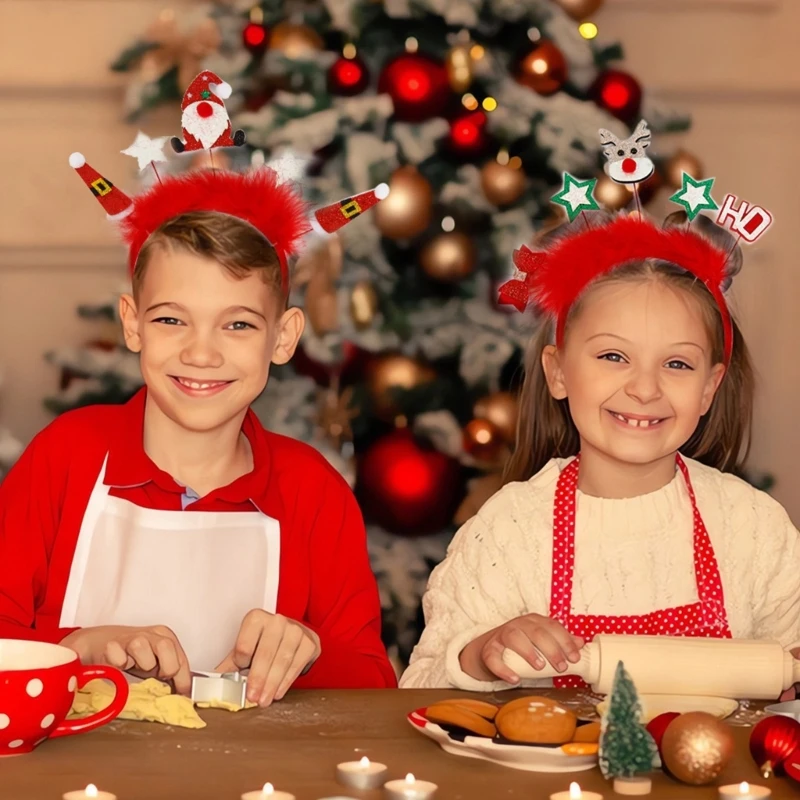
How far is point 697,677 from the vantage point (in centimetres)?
146

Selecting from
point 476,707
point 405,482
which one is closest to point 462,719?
point 476,707

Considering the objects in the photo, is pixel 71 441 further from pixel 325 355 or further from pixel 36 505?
pixel 325 355

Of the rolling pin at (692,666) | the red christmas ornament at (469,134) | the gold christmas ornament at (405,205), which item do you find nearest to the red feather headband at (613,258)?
the rolling pin at (692,666)

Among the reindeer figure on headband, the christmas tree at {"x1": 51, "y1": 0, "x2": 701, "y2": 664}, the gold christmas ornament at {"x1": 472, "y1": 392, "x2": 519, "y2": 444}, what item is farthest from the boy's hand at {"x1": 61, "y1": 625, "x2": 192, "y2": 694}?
the gold christmas ornament at {"x1": 472, "y1": 392, "x2": 519, "y2": 444}

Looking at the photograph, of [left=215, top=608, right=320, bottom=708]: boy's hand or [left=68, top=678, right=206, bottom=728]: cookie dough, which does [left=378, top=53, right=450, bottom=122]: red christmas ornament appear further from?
[left=68, top=678, right=206, bottom=728]: cookie dough

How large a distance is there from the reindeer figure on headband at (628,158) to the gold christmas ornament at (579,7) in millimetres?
1862

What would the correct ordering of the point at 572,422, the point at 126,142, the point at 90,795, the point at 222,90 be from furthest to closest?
the point at 126,142 → the point at 572,422 → the point at 222,90 → the point at 90,795

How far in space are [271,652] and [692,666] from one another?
465 mm

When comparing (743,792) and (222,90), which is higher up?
(222,90)

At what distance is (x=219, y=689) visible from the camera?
143 cm

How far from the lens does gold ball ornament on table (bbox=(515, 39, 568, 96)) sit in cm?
346

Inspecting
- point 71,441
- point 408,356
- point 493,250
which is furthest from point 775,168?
point 71,441

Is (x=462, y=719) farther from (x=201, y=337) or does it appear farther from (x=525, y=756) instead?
(x=201, y=337)

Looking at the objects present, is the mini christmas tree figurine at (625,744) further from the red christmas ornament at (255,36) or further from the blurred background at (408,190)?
the red christmas ornament at (255,36)
